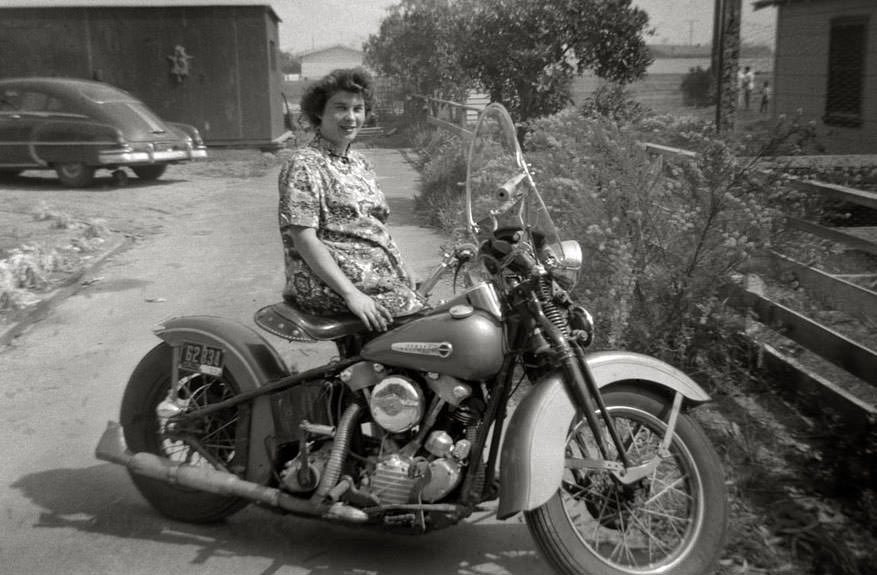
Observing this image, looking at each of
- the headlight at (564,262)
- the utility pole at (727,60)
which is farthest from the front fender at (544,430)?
the utility pole at (727,60)

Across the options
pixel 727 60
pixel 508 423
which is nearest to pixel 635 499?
pixel 508 423

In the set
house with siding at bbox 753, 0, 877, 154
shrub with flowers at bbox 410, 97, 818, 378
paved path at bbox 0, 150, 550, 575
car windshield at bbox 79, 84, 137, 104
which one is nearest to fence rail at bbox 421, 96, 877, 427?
shrub with flowers at bbox 410, 97, 818, 378

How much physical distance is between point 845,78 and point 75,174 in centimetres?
1085

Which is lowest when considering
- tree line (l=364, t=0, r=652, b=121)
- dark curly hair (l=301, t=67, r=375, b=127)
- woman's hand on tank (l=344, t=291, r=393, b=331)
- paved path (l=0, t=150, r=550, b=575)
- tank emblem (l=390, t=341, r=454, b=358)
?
paved path (l=0, t=150, r=550, b=575)

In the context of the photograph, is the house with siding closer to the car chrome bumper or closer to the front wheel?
the front wheel

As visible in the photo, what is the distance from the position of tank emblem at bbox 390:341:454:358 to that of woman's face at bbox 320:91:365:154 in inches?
34.9

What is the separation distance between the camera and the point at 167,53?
21781mm

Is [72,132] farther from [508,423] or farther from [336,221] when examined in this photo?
[508,423]

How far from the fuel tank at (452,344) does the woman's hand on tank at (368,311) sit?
0.09 m

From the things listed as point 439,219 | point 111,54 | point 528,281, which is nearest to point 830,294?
point 528,281

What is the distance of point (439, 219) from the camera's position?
11.1m

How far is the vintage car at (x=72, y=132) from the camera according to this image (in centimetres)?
1467

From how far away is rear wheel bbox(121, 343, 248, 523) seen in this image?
3922mm

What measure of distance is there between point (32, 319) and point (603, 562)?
5.51 metres
